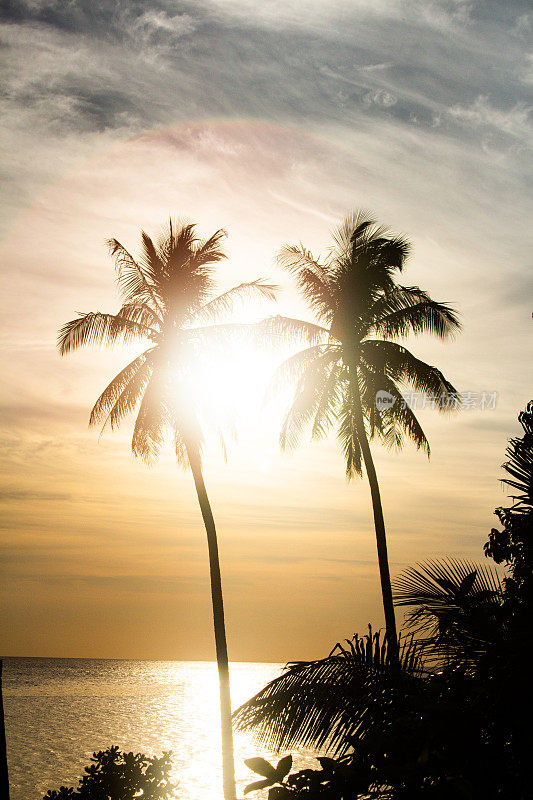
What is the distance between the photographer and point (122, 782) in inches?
354

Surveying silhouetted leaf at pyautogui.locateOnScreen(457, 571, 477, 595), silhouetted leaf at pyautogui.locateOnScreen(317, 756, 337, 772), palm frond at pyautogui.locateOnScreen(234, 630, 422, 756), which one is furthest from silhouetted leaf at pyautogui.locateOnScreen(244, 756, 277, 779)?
silhouetted leaf at pyautogui.locateOnScreen(457, 571, 477, 595)

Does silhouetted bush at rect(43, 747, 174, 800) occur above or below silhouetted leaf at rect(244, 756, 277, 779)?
below

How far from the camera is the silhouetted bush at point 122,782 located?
879 centimetres

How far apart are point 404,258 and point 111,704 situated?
9773 cm

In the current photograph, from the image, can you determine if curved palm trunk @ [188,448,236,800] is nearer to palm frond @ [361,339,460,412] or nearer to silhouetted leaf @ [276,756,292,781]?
palm frond @ [361,339,460,412]

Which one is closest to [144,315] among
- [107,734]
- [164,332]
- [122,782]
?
[164,332]

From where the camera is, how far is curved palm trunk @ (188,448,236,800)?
16705 mm

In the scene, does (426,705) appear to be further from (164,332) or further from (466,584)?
(164,332)

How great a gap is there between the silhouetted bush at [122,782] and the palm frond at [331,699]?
3245mm

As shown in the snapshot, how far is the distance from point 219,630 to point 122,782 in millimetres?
A: 9960

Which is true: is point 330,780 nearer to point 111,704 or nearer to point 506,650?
point 506,650

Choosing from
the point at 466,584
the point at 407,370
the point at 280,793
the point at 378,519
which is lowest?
the point at 280,793

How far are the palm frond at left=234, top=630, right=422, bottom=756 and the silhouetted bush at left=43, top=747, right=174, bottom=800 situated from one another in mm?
3245

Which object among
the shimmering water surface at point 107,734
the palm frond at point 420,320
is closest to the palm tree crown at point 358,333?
the palm frond at point 420,320
